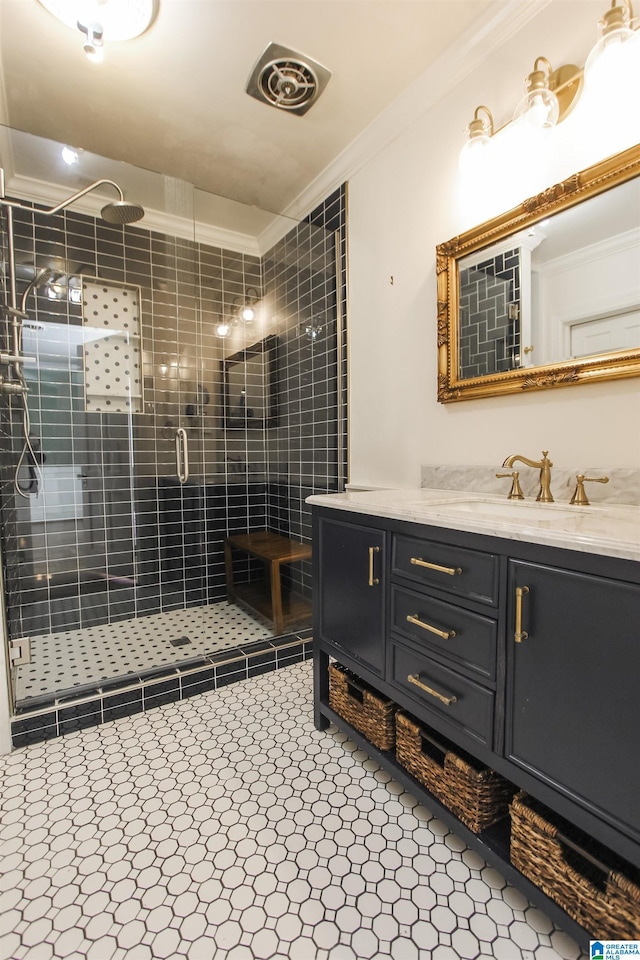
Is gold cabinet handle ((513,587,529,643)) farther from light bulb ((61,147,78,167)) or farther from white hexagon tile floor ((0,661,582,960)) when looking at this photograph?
light bulb ((61,147,78,167))

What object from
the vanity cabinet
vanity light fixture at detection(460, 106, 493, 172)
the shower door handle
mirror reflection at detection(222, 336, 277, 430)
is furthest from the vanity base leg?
vanity light fixture at detection(460, 106, 493, 172)

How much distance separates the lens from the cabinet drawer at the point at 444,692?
3.37ft

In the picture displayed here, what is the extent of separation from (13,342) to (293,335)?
146cm

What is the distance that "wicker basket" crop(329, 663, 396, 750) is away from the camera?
4.47 ft

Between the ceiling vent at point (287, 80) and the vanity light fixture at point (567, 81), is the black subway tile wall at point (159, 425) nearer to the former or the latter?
the ceiling vent at point (287, 80)

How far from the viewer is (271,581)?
96.9 inches

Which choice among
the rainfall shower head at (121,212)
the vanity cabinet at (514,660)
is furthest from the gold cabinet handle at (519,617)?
the rainfall shower head at (121,212)

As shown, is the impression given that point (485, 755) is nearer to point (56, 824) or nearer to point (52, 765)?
point (56, 824)

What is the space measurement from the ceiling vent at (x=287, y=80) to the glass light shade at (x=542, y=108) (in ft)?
2.89

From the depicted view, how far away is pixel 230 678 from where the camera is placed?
2.02m

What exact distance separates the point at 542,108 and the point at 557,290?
508mm

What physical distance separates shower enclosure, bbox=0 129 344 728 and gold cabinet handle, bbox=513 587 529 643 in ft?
4.93

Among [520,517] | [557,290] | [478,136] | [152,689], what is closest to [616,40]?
[478,136]

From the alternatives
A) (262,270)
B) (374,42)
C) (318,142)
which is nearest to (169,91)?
(318,142)
